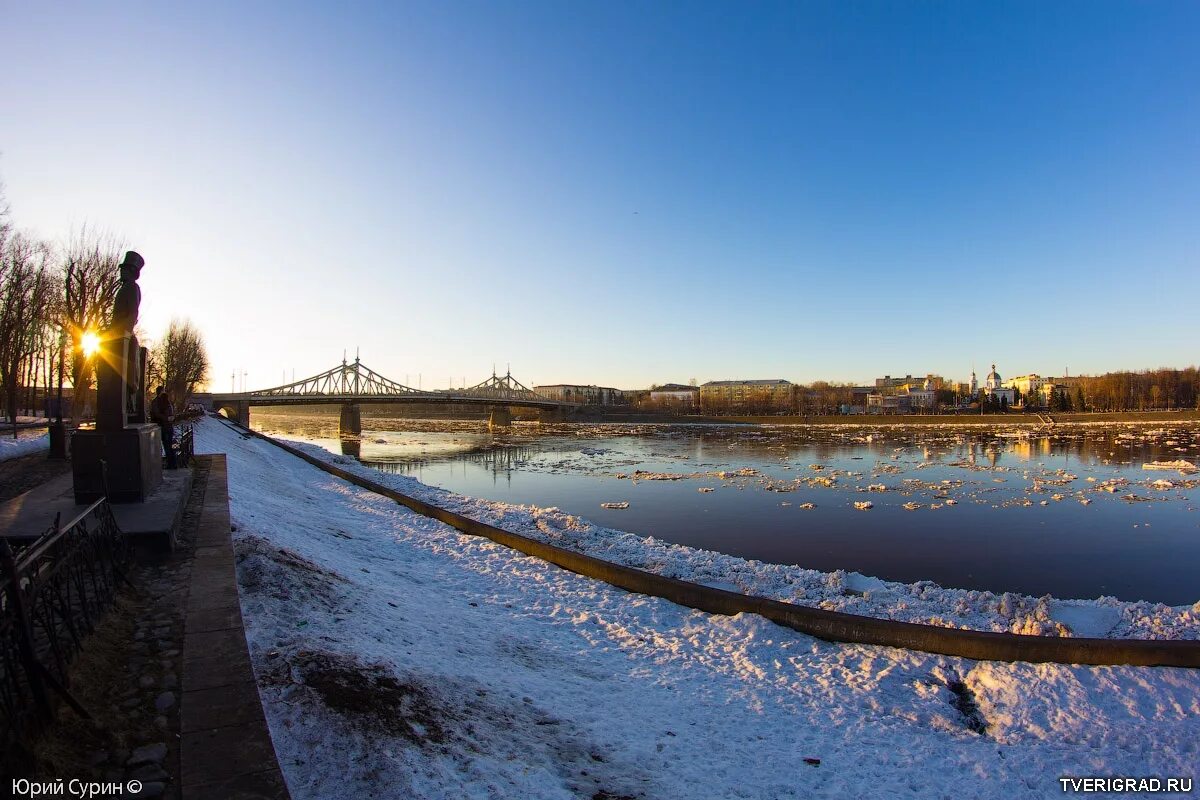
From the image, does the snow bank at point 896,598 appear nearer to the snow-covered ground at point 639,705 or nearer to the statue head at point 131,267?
the snow-covered ground at point 639,705

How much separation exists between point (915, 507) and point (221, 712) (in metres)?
19.8

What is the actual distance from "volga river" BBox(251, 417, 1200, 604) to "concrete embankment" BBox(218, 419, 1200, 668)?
4.61 meters

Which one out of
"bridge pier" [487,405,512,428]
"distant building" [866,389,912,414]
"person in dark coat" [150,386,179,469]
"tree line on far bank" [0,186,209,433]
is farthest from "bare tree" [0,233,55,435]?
"distant building" [866,389,912,414]

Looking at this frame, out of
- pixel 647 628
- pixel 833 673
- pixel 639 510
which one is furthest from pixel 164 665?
pixel 639 510

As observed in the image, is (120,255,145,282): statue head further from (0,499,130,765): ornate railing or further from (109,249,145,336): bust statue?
(0,499,130,765): ornate railing

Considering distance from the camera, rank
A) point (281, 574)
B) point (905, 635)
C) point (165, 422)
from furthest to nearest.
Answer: point (165, 422) → point (905, 635) → point (281, 574)

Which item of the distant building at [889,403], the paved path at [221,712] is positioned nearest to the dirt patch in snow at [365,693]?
the paved path at [221,712]

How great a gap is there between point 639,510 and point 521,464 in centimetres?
1803

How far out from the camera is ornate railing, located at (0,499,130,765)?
3.13 meters

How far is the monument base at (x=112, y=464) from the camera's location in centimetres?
822

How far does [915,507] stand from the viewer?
1902 centimetres

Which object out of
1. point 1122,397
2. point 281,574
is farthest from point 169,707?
point 1122,397

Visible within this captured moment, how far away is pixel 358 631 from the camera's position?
600 centimetres

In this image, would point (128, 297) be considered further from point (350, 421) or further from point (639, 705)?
point (350, 421)
